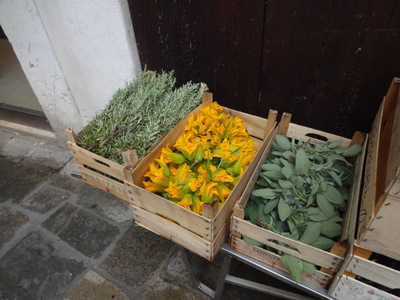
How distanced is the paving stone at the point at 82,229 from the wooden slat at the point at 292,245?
5.83 ft

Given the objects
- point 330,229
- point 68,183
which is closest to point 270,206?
point 330,229

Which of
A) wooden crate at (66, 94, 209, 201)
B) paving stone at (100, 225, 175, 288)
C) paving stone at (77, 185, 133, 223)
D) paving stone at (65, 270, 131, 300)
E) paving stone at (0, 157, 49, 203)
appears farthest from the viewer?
paving stone at (0, 157, 49, 203)

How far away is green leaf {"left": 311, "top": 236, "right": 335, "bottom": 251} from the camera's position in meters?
1.18

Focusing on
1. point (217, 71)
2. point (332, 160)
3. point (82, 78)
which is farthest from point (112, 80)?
point (332, 160)

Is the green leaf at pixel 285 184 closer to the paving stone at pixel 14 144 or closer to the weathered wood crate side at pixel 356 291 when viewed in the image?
the weathered wood crate side at pixel 356 291

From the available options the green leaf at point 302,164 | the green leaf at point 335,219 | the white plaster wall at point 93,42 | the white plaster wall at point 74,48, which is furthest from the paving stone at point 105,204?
the green leaf at point 335,219

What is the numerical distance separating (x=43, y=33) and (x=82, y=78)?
539mm

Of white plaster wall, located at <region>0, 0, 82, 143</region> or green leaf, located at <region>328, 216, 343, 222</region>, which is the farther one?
white plaster wall, located at <region>0, 0, 82, 143</region>

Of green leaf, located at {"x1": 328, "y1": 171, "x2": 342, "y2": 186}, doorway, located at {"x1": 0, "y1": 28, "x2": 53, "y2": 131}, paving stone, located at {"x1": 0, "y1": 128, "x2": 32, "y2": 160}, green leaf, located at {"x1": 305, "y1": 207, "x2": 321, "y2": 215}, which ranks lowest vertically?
paving stone, located at {"x1": 0, "y1": 128, "x2": 32, "y2": 160}

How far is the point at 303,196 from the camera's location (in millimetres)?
1340

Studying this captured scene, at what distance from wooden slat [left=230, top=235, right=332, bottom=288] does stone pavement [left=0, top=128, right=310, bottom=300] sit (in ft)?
3.34

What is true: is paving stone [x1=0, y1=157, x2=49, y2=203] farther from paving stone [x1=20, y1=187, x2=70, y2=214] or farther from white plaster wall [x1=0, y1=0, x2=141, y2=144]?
white plaster wall [x1=0, y1=0, x2=141, y2=144]

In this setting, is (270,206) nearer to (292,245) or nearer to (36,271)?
(292,245)

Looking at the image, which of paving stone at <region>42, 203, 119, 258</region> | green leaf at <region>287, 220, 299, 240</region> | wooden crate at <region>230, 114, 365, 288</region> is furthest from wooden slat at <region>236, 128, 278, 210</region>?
paving stone at <region>42, 203, 119, 258</region>
